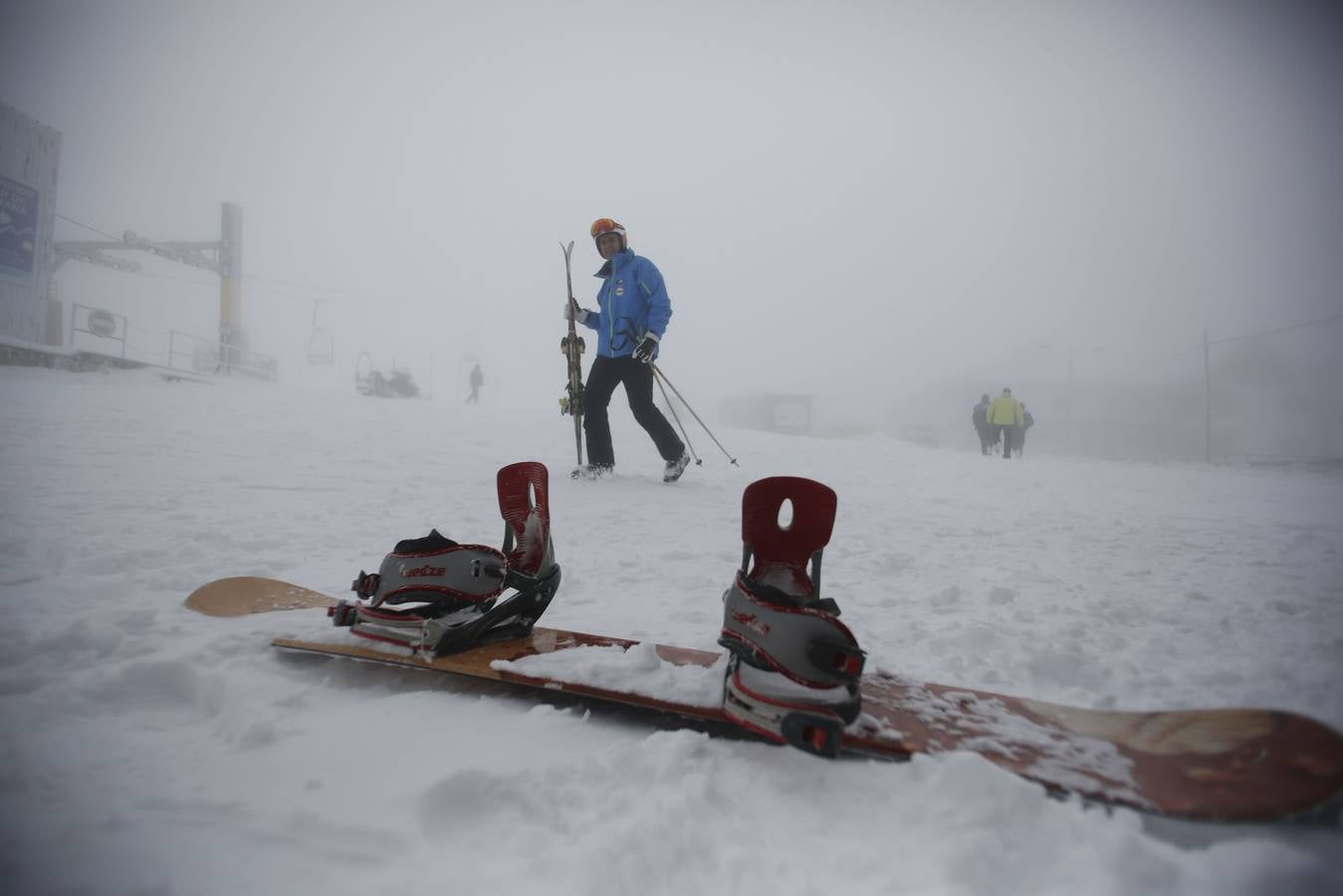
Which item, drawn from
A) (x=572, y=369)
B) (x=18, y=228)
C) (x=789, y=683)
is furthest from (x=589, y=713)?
(x=18, y=228)

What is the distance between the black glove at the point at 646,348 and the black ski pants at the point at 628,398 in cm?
6

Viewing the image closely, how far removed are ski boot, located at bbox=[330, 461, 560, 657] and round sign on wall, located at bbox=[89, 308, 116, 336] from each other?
16.1 metres

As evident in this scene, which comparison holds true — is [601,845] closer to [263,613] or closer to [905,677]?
[905,677]

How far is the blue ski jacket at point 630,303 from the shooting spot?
5004 millimetres

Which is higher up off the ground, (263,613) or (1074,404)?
(1074,404)

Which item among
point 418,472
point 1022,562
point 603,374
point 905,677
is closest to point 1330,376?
point 1022,562

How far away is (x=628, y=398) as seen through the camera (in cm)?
509

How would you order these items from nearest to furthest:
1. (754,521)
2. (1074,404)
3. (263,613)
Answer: (754,521)
(263,613)
(1074,404)

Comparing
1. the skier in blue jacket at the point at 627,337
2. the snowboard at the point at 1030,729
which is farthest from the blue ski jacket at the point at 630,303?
the snowboard at the point at 1030,729

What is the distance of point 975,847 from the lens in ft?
2.95

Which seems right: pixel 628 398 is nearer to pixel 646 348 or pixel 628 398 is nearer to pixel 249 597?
pixel 646 348

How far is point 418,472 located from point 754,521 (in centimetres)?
452

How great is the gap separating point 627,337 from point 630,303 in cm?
32

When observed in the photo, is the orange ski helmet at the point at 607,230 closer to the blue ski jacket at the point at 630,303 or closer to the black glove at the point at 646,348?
the blue ski jacket at the point at 630,303
